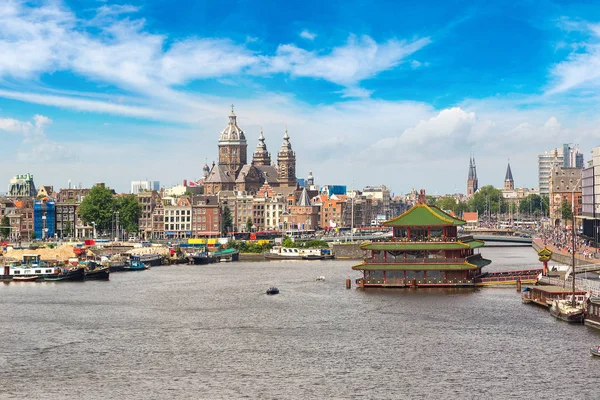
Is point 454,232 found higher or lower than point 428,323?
higher

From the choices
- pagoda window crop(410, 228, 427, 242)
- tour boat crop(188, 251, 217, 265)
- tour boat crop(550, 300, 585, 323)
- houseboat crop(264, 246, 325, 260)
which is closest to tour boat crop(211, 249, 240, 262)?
tour boat crop(188, 251, 217, 265)

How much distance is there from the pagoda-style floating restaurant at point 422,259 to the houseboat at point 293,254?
238 feet

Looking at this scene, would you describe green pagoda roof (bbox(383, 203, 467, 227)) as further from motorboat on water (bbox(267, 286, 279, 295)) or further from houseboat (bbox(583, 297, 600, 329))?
houseboat (bbox(583, 297, 600, 329))

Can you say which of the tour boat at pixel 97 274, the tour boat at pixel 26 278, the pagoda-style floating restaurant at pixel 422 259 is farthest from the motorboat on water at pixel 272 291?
the tour boat at pixel 26 278

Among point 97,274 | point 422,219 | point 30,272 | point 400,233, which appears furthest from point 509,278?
point 30,272

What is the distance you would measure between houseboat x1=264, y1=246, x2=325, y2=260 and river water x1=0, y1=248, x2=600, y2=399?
226 ft

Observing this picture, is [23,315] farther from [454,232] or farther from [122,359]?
[454,232]

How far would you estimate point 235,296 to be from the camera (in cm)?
10731

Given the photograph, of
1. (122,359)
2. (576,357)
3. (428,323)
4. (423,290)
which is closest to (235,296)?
(423,290)

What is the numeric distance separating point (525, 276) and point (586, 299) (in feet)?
88.2

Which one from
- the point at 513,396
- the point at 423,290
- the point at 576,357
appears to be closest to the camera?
the point at 513,396

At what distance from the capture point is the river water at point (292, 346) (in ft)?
194

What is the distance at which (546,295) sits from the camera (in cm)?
9112

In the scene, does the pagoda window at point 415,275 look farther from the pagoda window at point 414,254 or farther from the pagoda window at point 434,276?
the pagoda window at point 414,254
